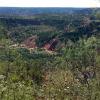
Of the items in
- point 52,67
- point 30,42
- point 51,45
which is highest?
point 52,67

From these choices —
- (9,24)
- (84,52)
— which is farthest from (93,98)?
(9,24)

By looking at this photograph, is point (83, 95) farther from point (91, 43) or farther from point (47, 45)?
point (47, 45)

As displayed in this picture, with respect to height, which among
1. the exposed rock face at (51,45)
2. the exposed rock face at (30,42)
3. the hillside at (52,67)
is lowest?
the exposed rock face at (30,42)

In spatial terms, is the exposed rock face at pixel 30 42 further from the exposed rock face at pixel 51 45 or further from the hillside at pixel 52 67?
the exposed rock face at pixel 51 45

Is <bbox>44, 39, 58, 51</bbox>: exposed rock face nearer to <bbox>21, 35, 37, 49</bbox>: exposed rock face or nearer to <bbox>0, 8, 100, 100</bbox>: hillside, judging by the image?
<bbox>0, 8, 100, 100</bbox>: hillside

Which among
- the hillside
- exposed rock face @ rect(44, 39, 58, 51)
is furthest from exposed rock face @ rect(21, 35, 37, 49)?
exposed rock face @ rect(44, 39, 58, 51)

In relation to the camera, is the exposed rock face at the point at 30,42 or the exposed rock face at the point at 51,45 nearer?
the exposed rock face at the point at 51,45

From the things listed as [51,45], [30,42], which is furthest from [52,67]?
[30,42]

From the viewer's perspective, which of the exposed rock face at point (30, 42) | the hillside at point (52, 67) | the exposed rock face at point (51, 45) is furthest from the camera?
the exposed rock face at point (30, 42)

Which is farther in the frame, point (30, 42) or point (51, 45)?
point (30, 42)

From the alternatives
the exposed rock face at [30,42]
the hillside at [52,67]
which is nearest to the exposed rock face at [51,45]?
the hillside at [52,67]

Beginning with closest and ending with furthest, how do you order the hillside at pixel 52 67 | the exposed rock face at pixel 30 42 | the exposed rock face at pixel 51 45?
the hillside at pixel 52 67 → the exposed rock face at pixel 51 45 → the exposed rock face at pixel 30 42

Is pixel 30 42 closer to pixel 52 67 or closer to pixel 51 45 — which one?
pixel 51 45
